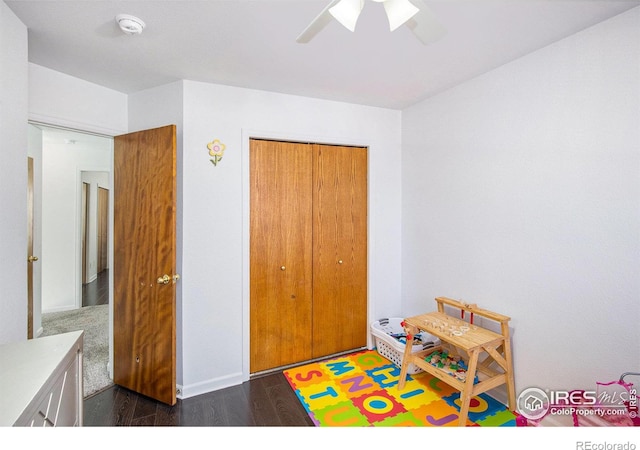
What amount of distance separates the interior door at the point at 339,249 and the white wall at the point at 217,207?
37cm

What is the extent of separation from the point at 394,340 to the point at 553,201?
1.59 m

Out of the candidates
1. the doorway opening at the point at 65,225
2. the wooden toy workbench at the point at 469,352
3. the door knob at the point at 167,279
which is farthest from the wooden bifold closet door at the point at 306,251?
the doorway opening at the point at 65,225

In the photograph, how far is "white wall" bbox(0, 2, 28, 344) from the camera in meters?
1.36

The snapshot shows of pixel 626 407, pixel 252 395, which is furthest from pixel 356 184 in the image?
pixel 626 407

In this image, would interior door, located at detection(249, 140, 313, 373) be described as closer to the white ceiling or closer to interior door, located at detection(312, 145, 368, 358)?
interior door, located at detection(312, 145, 368, 358)

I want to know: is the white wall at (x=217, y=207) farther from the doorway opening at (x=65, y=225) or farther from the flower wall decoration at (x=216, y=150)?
the doorway opening at (x=65, y=225)

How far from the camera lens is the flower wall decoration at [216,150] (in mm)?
2259

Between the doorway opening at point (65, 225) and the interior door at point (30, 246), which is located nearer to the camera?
the interior door at point (30, 246)

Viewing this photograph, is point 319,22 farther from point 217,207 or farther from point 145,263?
point 145,263

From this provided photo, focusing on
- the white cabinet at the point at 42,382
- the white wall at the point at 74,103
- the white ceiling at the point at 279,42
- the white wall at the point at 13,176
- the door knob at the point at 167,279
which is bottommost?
the white cabinet at the point at 42,382

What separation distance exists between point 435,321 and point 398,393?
61 cm

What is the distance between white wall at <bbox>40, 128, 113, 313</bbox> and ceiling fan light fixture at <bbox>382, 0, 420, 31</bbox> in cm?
447

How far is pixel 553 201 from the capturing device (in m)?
1.81

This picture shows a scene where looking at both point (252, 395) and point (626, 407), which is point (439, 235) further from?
point (252, 395)
